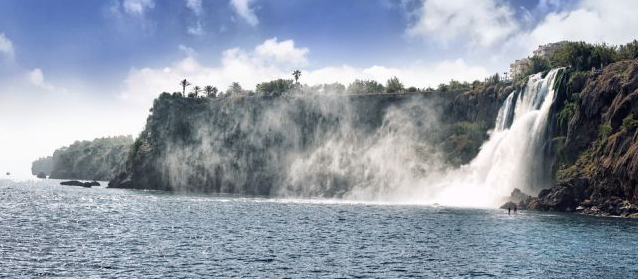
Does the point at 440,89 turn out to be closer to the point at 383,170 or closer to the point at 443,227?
the point at 383,170

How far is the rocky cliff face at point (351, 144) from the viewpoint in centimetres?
16312

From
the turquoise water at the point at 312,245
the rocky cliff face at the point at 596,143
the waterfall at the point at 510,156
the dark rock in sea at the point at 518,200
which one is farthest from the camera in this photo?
the waterfall at the point at 510,156

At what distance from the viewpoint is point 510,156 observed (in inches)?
5157

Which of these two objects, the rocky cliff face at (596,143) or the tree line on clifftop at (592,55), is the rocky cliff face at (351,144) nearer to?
the tree line on clifftop at (592,55)

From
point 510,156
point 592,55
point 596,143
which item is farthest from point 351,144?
point 596,143

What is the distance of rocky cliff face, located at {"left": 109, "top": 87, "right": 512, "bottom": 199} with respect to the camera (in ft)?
535

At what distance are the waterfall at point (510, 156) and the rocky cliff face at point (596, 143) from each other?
4284 mm

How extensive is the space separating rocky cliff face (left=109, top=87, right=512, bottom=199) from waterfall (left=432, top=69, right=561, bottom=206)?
9546 mm

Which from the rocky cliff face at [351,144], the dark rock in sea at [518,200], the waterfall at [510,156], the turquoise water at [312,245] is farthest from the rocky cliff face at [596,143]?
the rocky cliff face at [351,144]

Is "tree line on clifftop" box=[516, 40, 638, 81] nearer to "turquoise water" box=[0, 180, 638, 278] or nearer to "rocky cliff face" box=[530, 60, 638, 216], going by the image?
"rocky cliff face" box=[530, 60, 638, 216]

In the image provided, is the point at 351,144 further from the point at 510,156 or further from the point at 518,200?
the point at 518,200

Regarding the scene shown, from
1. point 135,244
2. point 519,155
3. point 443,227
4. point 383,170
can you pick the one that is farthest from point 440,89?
point 135,244

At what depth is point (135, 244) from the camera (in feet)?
203

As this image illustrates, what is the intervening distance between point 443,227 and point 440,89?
111 m
